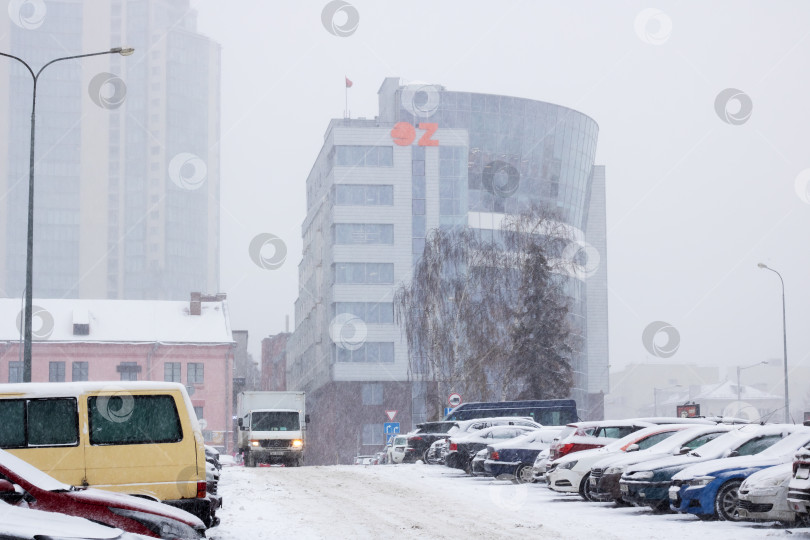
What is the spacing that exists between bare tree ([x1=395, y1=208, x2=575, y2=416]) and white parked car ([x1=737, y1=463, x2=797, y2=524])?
39.7 metres

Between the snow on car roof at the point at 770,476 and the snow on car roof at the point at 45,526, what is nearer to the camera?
the snow on car roof at the point at 45,526

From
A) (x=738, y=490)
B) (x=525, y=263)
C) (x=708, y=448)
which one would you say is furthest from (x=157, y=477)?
(x=525, y=263)

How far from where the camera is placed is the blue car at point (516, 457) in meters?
26.0

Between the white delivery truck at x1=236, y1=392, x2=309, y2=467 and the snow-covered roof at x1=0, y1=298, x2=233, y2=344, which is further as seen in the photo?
the snow-covered roof at x1=0, y1=298, x2=233, y2=344

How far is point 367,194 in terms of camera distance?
85.1m

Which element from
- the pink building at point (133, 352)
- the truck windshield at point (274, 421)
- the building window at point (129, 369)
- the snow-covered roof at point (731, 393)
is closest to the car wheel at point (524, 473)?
the truck windshield at point (274, 421)

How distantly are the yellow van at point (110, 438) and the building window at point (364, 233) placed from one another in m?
72.3

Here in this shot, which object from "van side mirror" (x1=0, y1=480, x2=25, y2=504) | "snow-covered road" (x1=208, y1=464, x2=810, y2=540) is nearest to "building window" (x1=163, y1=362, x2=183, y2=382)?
"snow-covered road" (x1=208, y1=464, x2=810, y2=540)

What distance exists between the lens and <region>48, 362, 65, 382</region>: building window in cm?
7969

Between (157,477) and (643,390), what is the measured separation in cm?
18806

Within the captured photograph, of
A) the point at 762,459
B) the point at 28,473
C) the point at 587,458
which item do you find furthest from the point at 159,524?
the point at 587,458

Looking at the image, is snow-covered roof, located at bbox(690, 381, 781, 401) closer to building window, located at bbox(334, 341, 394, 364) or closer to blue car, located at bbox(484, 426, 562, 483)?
building window, located at bbox(334, 341, 394, 364)

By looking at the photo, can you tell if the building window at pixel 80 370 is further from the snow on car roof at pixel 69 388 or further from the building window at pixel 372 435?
the snow on car roof at pixel 69 388

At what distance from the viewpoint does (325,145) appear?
298 feet
